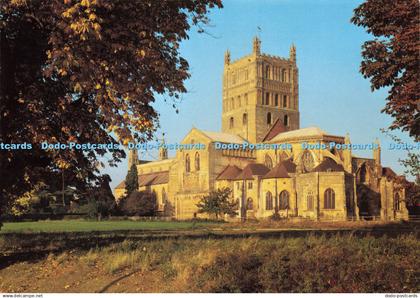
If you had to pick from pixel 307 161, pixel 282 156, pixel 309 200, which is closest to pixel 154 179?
pixel 282 156

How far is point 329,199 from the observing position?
208ft

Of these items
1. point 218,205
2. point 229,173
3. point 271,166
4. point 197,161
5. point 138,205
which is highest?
point 197,161

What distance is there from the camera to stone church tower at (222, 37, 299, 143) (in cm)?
9656

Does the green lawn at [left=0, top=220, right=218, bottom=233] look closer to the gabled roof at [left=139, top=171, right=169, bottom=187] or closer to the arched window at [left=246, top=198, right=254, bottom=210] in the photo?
the arched window at [left=246, top=198, right=254, bottom=210]

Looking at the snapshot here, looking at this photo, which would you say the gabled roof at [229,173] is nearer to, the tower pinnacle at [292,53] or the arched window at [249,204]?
the arched window at [249,204]

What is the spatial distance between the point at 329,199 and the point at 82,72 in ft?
180

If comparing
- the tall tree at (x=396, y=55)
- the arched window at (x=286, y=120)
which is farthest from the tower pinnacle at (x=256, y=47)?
the tall tree at (x=396, y=55)

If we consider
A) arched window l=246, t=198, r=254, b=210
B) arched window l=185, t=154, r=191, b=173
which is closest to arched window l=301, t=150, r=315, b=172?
arched window l=246, t=198, r=254, b=210

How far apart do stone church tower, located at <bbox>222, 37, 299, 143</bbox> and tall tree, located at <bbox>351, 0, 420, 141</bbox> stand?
77287mm

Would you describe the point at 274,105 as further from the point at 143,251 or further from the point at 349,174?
the point at 143,251

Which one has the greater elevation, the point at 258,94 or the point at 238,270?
the point at 258,94

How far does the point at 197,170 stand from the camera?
3236 inches

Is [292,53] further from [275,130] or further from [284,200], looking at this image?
[284,200]

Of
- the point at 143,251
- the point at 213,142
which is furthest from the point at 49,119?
the point at 213,142
